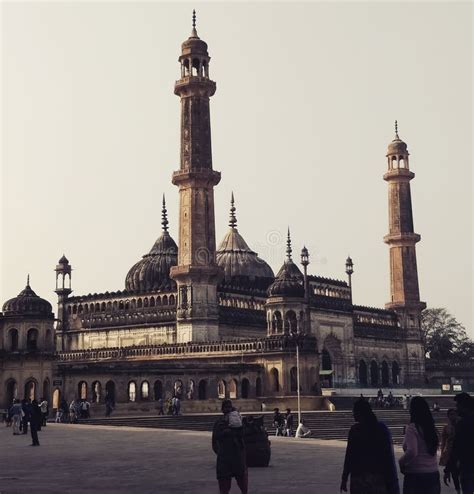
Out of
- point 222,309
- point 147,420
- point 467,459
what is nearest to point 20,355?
point 147,420

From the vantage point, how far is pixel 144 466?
51.7 ft

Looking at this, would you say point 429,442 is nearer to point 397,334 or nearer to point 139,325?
point 139,325

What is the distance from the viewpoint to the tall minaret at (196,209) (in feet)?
164

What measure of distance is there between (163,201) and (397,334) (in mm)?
21451

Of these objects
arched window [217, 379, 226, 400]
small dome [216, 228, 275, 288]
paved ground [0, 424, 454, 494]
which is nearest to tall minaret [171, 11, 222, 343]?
arched window [217, 379, 226, 400]

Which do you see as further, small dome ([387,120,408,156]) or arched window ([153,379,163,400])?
small dome ([387,120,408,156])

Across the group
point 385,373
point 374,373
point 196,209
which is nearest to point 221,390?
point 196,209

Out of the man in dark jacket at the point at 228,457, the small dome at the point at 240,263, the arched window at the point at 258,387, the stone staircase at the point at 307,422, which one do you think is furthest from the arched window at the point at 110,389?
the man in dark jacket at the point at 228,457

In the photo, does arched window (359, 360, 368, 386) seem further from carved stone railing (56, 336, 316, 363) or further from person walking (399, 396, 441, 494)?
person walking (399, 396, 441, 494)

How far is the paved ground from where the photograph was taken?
12.8m

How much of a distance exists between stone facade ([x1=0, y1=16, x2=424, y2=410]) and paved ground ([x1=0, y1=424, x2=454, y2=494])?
594 inches

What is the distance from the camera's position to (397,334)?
68.3 m

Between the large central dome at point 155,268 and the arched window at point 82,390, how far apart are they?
52.2 feet

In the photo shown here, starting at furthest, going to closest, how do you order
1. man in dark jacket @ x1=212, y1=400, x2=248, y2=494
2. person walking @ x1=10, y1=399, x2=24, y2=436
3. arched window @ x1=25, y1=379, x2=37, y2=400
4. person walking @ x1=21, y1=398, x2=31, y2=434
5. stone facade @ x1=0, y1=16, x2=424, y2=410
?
1. stone facade @ x1=0, y1=16, x2=424, y2=410
2. arched window @ x1=25, y1=379, x2=37, y2=400
3. person walking @ x1=10, y1=399, x2=24, y2=436
4. person walking @ x1=21, y1=398, x2=31, y2=434
5. man in dark jacket @ x1=212, y1=400, x2=248, y2=494
